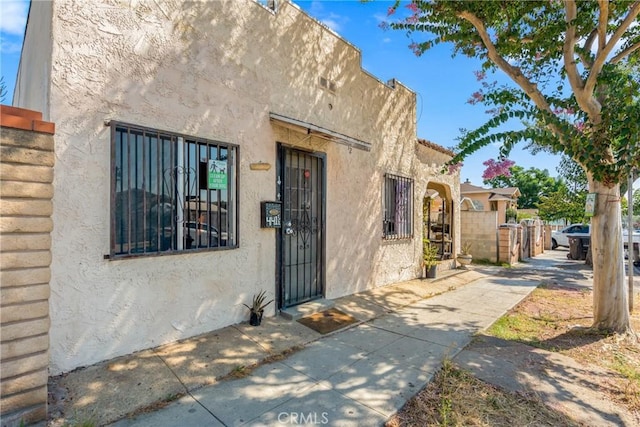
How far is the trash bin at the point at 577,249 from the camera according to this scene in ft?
47.7

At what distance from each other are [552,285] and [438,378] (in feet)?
24.5

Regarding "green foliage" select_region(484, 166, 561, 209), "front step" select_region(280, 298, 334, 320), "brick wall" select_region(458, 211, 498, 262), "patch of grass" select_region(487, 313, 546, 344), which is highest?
"green foliage" select_region(484, 166, 561, 209)

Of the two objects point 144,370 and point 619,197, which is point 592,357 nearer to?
point 619,197

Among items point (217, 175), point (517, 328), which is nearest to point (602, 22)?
point (517, 328)

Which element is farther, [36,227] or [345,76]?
[345,76]

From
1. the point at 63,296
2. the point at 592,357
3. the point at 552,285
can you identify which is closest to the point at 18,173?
the point at 63,296

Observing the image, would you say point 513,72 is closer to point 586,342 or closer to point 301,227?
point 586,342

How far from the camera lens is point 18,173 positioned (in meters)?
2.31

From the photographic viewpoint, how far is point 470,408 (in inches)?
114

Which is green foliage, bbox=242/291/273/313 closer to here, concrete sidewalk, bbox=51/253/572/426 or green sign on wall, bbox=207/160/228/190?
concrete sidewalk, bbox=51/253/572/426

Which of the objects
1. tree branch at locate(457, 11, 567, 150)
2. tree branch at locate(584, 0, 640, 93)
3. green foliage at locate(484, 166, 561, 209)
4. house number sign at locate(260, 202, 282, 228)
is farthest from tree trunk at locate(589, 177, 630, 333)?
green foliage at locate(484, 166, 561, 209)

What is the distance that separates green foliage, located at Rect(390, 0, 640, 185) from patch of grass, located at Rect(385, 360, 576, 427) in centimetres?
323

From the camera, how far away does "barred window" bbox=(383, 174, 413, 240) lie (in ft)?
25.3

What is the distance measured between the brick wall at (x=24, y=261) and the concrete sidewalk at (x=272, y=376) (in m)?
0.39
